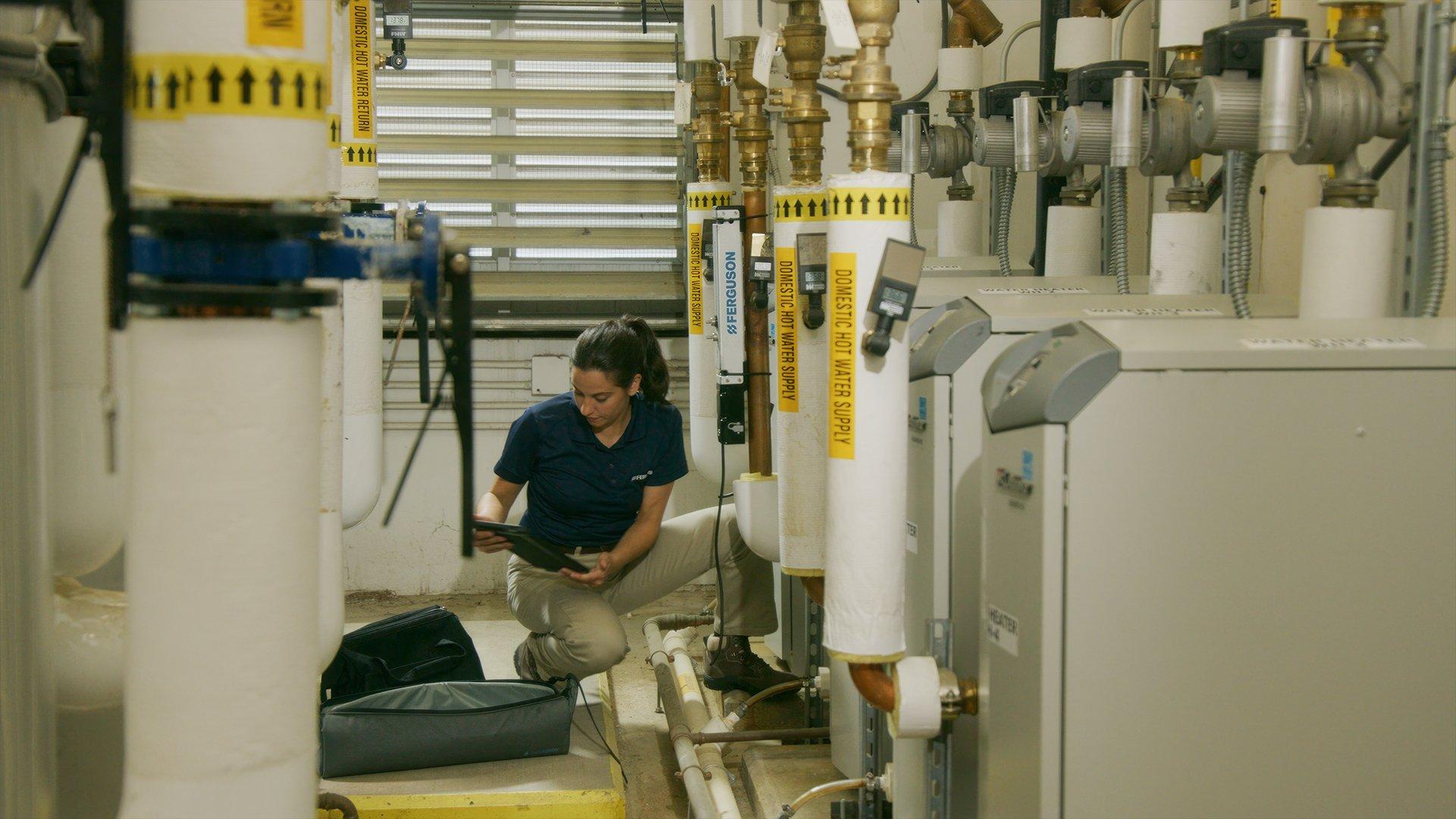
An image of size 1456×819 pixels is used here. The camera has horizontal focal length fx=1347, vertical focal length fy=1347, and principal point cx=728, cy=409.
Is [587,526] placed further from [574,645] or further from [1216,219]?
[1216,219]

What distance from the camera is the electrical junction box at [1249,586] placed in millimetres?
1548

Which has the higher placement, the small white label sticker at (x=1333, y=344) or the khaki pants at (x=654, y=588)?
the small white label sticker at (x=1333, y=344)

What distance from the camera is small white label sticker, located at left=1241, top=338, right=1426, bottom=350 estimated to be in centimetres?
158

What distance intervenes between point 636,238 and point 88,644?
348 cm

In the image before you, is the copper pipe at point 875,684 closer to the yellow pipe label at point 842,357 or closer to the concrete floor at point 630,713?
the yellow pipe label at point 842,357

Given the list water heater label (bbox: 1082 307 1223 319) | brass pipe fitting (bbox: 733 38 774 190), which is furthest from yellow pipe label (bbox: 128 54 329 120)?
brass pipe fitting (bbox: 733 38 774 190)

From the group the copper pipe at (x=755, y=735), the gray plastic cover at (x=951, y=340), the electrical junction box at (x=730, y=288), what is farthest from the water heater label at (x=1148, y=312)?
the copper pipe at (x=755, y=735)

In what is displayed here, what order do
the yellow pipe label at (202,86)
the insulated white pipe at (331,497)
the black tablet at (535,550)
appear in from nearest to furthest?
the yellow pipe label at (202,86)
the black tablet at (535,550)
the insulated white pipe at (331,497)

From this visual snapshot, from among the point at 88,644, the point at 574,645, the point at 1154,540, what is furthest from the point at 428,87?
the point at 1154,540

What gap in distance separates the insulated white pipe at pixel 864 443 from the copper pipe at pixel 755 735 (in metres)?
1.27

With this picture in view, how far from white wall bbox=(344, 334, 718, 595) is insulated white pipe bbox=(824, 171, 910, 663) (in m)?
3.03

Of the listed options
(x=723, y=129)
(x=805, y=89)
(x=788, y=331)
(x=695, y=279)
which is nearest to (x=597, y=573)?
(x=695, y=279)

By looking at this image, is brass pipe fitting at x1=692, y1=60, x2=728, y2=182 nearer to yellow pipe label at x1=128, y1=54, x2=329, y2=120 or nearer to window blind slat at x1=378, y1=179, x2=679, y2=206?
window blind slat at x1=378, y1=179, x2=679, y2=206

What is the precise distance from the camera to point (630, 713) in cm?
368
